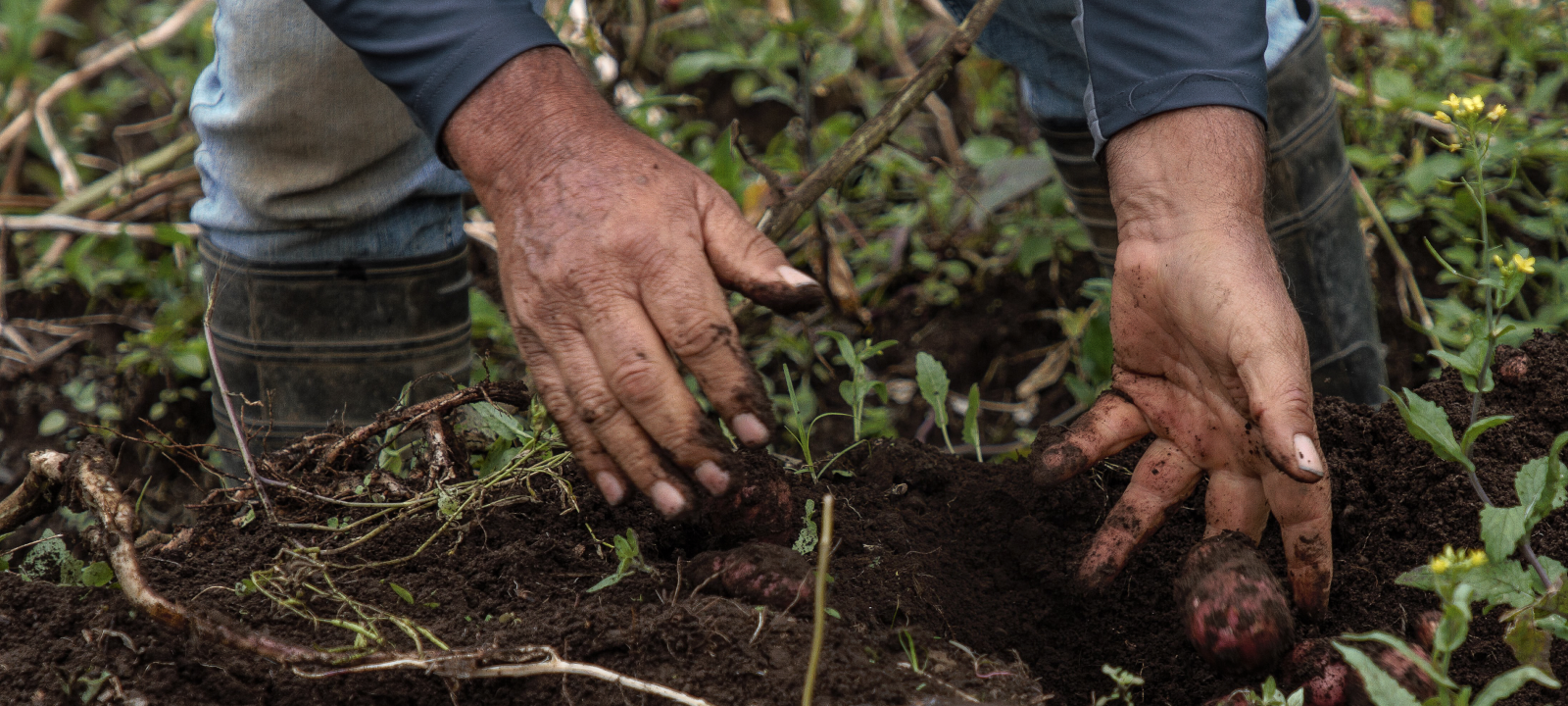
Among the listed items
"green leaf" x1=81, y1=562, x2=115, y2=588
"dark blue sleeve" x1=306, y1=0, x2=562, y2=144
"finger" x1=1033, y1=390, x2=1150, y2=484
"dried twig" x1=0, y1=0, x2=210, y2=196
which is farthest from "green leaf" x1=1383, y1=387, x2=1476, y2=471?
"dried twig" x1=0, y1=0, x2=210, y2=196

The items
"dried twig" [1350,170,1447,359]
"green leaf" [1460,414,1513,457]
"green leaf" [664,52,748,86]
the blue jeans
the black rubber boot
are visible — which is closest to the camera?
"green leaf" [1460,414,1513,457]

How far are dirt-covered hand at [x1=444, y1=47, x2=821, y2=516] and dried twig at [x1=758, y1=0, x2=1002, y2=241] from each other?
26.9 inches

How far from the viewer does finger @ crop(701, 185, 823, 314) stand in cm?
120

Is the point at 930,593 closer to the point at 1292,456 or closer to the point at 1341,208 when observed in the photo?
the point at 1292,456

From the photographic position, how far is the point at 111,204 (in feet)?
10.3

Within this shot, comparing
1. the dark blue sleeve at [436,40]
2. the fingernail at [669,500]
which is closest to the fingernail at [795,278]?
the fingernail at [669,500]

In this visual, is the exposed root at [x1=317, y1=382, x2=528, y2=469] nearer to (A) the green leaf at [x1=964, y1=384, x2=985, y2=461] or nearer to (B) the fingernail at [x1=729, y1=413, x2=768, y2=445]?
(B) the fingernail at [x1=729, y1=413, x2=768, y2=445]

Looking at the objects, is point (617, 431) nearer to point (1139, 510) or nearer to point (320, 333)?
point (1139, 510)

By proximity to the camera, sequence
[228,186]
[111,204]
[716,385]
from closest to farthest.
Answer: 1. [716,385]
2. [228,186]
3. [111,204]

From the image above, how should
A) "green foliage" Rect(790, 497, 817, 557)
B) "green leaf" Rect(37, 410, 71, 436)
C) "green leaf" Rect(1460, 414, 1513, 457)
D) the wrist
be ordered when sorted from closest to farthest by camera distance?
"green leaf" Rect(1460, 414, 1513, 457)
the wrist
"green foliage" Rect(790, 497, 817, 557)
"green leaf" Rect(37, 410, 71, 436)

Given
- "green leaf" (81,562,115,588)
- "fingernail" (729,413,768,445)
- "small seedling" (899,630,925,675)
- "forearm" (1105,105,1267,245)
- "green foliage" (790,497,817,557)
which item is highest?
"forearm" (1105,105,1267,245)

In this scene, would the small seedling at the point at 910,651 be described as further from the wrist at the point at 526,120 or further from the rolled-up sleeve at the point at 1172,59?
the rolled-up sleeve at the point at 1172,59

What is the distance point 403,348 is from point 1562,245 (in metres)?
2.85

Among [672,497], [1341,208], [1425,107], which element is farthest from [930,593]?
[1425,107]
